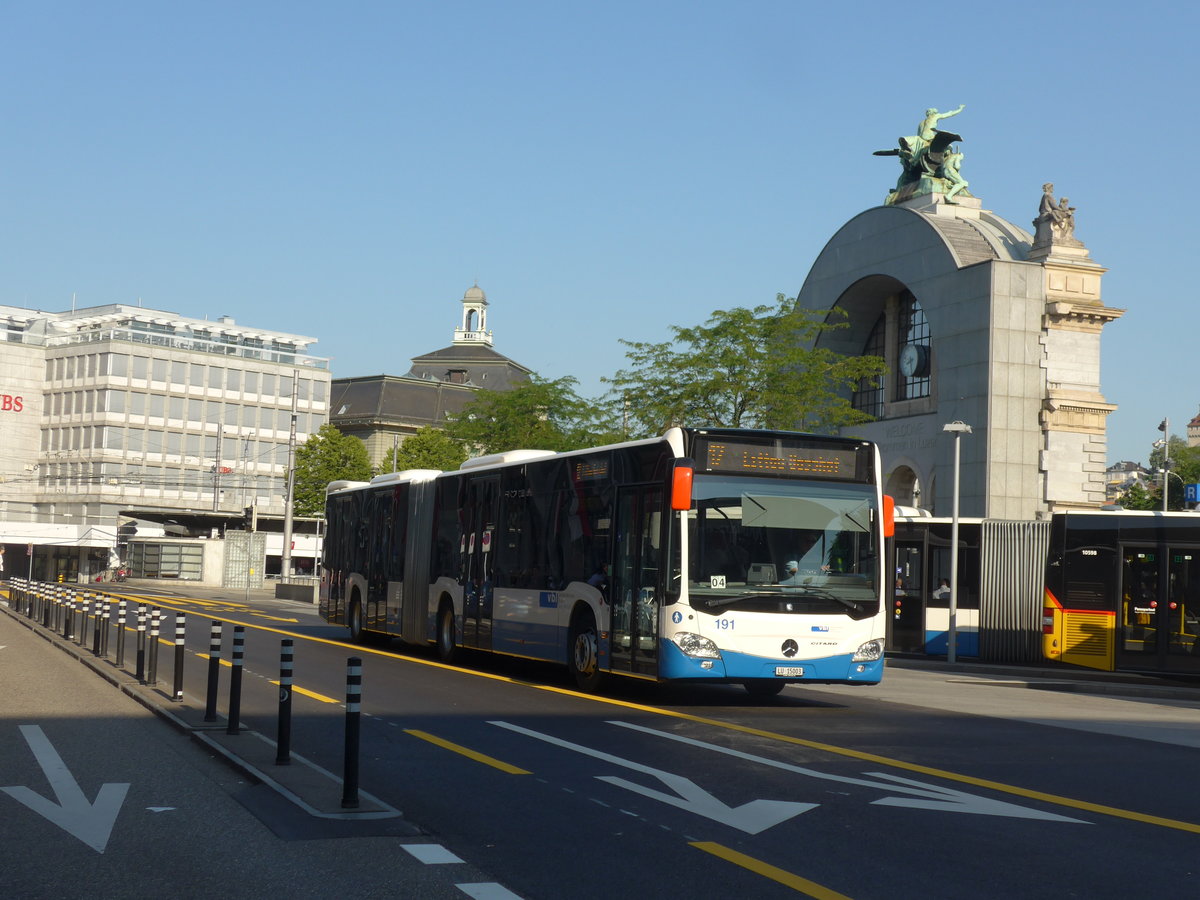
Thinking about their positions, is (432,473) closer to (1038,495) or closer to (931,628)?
(931,628)

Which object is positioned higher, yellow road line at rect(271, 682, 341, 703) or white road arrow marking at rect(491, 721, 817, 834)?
white road arrow marking at rect(491, 721, 817, 834)

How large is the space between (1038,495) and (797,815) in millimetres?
43864

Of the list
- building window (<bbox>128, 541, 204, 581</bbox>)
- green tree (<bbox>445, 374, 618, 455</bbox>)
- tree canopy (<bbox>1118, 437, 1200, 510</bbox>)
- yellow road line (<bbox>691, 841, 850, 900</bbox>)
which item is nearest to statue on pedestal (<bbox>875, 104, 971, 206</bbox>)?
green tree (<bbox>445, 374, 618, 455</bbox>)

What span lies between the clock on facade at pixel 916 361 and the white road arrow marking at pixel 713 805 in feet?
157

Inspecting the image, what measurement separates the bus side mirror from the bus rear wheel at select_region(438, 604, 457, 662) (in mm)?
9104

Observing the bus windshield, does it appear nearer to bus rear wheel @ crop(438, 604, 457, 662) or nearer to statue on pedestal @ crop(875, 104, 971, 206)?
bus rear wheel @ crop(438, 604, 457, 662)

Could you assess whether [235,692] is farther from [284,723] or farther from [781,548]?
[781,548]

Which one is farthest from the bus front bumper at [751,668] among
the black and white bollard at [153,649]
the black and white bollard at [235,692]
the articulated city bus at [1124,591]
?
the articulated city bus at [1124,591]

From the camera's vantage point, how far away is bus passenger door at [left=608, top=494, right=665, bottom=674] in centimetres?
1736

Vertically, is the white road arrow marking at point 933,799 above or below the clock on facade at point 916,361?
below

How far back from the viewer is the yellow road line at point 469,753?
11470 mm

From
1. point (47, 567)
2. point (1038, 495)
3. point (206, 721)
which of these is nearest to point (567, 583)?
point (206, 721)

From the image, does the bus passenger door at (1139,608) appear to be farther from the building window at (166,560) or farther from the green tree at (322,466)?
the green tree at (322,466)

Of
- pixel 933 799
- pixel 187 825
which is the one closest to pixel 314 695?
pixel 187 825
